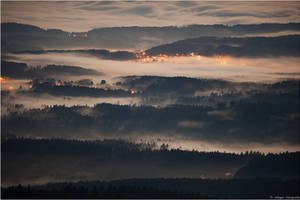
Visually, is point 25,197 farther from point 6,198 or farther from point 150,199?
point 150,199

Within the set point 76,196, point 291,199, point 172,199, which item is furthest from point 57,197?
point 291,199

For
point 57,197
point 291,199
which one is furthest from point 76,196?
point 291,199

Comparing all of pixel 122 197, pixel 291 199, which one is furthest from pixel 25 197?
pixel 291 199

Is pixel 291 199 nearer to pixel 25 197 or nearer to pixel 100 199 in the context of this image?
pixel 100 199

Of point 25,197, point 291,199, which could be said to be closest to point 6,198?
point 25,197

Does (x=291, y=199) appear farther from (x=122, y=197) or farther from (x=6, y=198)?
(x=6, y=198)
